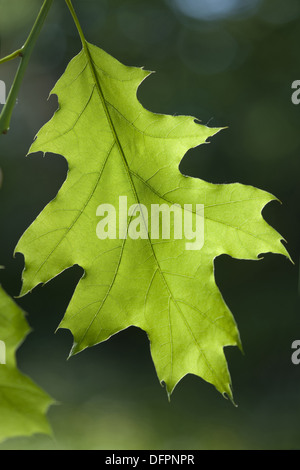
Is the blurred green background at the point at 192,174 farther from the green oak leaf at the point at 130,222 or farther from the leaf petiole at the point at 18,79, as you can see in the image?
the leaf petiole at the point at 18,79

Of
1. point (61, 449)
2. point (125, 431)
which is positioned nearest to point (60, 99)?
point (61, 449)

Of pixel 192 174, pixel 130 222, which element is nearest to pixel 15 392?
pixel 130 222

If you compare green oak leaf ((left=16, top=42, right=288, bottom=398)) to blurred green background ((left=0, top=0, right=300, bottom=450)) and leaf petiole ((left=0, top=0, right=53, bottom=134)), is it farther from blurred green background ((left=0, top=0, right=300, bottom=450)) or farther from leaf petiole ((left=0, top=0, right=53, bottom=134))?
blurred green background ((left=0, top=0, right=300, bottom=450))

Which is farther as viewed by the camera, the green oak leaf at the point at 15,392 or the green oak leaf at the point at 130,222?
the green oak leaf at the point at 130,222

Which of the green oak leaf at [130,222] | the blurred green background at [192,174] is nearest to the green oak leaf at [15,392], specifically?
the green oak leaf at [130,222]

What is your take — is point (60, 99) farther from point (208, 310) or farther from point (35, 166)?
point (35, 166)

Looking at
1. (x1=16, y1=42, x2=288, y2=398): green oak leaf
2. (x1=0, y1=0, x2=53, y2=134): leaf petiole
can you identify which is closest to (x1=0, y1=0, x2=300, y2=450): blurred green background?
(x1=16, y1=42, x2=288, y2=398): green oak leaf
